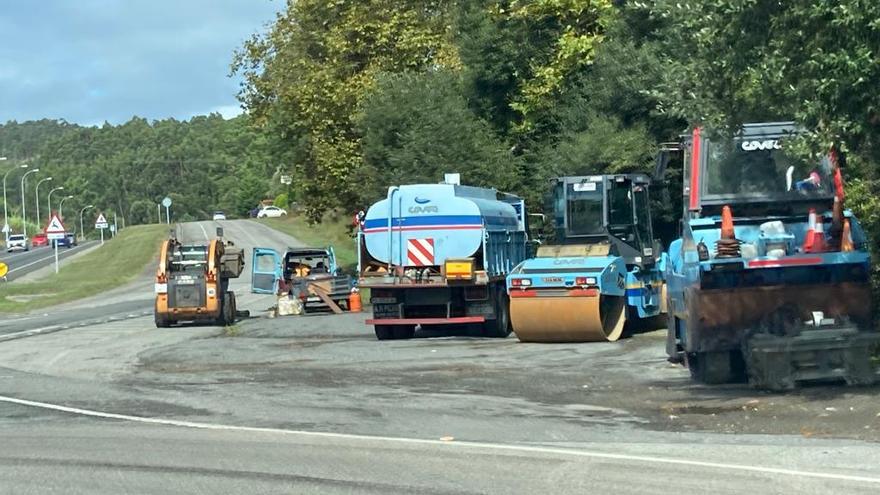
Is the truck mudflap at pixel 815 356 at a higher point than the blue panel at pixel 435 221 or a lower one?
lower

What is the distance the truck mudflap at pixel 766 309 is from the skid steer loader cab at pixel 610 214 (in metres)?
9.59

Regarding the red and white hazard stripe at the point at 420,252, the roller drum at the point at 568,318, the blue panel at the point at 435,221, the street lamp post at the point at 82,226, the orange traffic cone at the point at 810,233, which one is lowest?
the roller drum at the point at 568,318

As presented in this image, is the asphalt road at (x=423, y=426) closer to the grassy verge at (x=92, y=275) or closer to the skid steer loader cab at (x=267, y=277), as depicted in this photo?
the skid steer loader cab at (x=267, y=277)

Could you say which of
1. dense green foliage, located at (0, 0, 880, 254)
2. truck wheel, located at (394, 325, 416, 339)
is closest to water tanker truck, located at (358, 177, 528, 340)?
truck wheel, located at (394, 325, 416, 339)

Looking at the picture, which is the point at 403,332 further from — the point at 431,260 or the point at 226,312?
the point at 226,312

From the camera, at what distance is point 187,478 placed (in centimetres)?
1017

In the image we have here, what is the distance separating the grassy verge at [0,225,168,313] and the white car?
18.5m

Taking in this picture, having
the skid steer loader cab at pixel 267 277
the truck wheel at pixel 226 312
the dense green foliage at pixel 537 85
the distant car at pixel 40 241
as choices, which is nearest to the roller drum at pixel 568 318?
the dense green foliage at pixel 537 85

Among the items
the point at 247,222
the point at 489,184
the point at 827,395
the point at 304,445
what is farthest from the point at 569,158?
the point at 247,222

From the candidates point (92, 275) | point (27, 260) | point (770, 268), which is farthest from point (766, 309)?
point (27, 260)

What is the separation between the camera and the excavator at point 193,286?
32.4 meters

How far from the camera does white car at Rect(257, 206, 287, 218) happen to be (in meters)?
126

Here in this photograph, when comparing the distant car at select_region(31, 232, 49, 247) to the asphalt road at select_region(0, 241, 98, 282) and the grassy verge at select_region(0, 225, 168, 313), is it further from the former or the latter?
the grassy verge at select_region(0, 225, 168, 313)

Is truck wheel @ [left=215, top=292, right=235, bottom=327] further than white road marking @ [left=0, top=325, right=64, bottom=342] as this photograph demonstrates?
Yes
